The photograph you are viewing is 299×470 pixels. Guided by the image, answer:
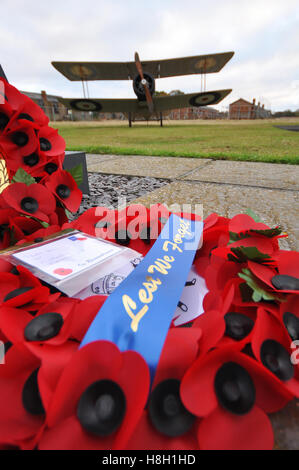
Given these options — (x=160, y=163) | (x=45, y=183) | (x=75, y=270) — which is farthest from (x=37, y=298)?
(x=160, y=163)

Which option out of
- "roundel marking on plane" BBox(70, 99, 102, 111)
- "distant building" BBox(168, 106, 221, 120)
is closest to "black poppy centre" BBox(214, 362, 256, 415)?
"roundel marking on plane" BBox(70, 99, 102, 111)

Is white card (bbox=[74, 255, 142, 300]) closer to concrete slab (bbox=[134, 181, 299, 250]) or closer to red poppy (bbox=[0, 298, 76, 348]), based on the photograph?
red poppy (bbox=[0, 298, 76, 348])

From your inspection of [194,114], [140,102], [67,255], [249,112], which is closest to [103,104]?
[140,102]

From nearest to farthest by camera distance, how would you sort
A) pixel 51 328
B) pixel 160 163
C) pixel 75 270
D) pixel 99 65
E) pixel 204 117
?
pixel 51 328, pixel 75 270, pixel 160 163, pixel 99 65, pixel 204 117

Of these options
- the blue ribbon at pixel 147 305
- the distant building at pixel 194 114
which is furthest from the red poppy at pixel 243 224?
the distant building at pixel 194 114

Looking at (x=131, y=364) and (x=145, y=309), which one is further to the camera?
(x=145, y=309)

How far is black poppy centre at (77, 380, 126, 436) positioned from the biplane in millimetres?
14379

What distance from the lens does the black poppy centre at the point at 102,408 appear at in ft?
0.81

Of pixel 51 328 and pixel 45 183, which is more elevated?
pixel 45 183

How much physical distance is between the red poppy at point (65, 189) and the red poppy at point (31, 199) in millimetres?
45
